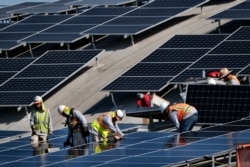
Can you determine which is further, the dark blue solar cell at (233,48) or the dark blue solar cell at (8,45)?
the dark blue solar cell at (8,45)

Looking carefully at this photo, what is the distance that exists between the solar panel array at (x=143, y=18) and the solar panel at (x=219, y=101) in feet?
35.4

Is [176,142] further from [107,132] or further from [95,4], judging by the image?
[95,4]

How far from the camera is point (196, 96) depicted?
37562mm

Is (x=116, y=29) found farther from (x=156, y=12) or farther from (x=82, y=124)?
(x=82, y=124)

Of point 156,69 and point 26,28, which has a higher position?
point 26,28

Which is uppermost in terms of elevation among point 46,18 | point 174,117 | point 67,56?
point 46,18

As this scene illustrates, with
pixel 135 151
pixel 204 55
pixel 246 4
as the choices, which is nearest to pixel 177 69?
pixel 204 55

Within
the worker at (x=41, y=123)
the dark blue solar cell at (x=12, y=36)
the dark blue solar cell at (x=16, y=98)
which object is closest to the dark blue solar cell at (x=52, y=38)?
the dark blue solar cell at (x=12, y=36)

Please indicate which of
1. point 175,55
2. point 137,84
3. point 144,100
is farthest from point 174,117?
point 175,55

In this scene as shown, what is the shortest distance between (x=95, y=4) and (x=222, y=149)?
30.1 m

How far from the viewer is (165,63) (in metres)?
43.4

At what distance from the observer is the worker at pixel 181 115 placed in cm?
3406

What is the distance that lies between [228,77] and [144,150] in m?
7.62

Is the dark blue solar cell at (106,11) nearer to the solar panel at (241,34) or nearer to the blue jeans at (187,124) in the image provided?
the solar panel at (241,34)
